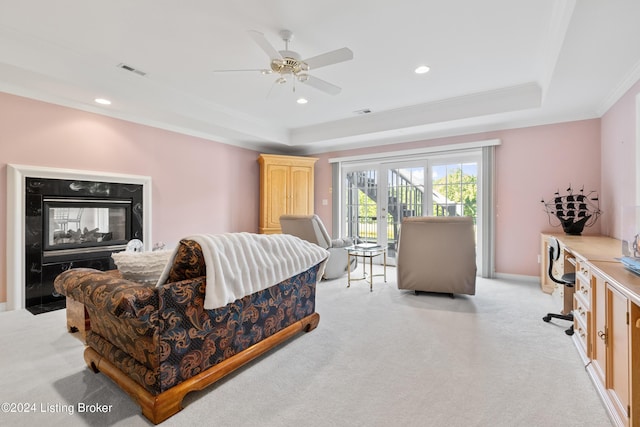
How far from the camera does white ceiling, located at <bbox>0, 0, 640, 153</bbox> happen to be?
2.26 metres

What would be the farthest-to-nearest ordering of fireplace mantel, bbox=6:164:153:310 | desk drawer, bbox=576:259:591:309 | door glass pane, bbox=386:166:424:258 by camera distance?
door glass pane, bbox=386:166:424:258
fireplace mantel, bbox=6:164:153:310
desk drawer, bbox=576:259:591:309

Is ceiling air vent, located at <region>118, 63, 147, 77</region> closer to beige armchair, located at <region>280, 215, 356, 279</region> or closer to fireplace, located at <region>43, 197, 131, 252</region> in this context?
fireplace, located at <region>43, 197, 131, 252</region>

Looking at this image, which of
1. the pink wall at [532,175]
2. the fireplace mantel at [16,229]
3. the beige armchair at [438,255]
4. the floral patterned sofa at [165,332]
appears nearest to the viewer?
the floral patterned sofa at [165,332]

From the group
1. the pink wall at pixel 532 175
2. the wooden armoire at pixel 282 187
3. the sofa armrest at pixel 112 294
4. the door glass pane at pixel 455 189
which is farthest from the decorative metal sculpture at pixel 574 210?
the sofa armrest at pixel 112 294

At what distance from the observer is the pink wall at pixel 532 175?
12.9 ft

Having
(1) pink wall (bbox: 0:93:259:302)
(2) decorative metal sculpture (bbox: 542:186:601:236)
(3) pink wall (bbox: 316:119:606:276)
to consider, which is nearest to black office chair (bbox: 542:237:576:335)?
(2) decorative metal sculpture (bbox: 542:186:601:236)

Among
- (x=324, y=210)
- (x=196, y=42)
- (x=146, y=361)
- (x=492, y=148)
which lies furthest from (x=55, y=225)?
(x=492, y=148)

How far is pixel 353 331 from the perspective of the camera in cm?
259

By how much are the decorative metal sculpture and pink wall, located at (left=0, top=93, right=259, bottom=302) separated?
4.90m

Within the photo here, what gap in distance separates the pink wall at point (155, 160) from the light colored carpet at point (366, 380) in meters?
1.77

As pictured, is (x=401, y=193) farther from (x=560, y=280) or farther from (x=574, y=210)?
(x=560, y=280)

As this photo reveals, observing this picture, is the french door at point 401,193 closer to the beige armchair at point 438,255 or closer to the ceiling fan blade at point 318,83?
the beige armchair at point 438,255

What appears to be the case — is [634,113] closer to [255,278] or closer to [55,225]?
[255,278]

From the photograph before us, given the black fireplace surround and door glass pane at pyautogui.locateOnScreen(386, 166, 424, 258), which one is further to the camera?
door glass pane at pyautogui.locateOnScreen(386, 166, 424, 258)
